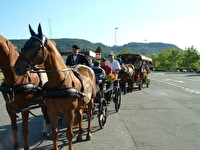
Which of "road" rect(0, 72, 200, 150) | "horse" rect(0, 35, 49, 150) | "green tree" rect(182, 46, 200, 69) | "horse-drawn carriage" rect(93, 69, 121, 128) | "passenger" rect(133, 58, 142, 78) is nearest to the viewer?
"horse" rect(0, 35, 49, 150)

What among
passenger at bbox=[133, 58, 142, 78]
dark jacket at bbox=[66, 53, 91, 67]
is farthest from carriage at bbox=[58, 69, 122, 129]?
passenger at bbox=[133, 58, 142, 78]

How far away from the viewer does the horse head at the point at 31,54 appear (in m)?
2.63

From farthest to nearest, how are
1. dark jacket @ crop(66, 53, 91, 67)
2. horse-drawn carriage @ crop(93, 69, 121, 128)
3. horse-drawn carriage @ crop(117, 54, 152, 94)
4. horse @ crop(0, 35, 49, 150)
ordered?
1. horse-drawn carriage @ crop(117, 54, 152, 94)
2. dark jacket @ crop(66, 53, 91, 67)
3. horse-drawn carriage @ crop(93, 69, 121, 128)
4. horse @ crop(0, 35, 49, 150)

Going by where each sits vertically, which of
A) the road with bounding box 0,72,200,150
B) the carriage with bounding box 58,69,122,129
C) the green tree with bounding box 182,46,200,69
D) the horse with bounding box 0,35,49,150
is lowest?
the road with bounding box 0,72,200,150

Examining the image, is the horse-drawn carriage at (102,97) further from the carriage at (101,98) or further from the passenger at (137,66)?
the passenger at (137,66)

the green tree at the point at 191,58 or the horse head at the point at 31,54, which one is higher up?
the green tree at the point at 191,58

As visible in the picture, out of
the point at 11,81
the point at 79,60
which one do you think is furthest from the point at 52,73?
the point at 79,60

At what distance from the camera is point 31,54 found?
2.67 meters

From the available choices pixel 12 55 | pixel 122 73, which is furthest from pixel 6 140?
pixel 122 73

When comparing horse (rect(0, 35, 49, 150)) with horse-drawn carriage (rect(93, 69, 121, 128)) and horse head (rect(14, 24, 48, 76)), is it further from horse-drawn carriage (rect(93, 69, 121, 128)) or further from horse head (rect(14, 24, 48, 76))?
horse-drawn carriage (rect(93, 69, 121, 128))

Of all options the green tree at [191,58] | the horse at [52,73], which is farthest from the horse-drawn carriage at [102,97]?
the green tree at [191,58]

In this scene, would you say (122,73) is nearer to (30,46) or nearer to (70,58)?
(70,58)

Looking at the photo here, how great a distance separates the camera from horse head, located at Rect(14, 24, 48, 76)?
2631 millimetres

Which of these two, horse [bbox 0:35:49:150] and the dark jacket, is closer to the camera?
horse [bbox 0:35:49:150]
